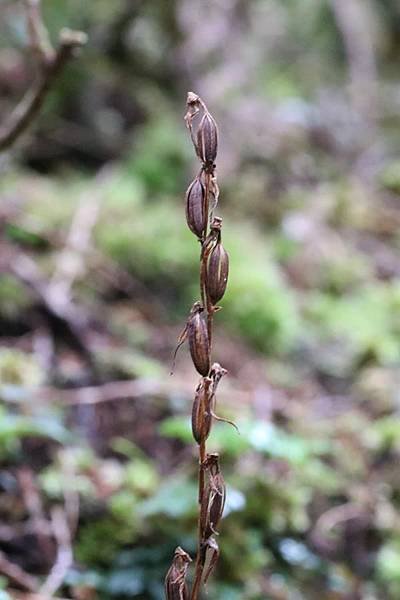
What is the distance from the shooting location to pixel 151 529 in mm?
1641

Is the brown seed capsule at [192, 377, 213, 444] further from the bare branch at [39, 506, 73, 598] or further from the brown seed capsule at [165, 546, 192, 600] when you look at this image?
the bare branch at [39, 506, 73, 598]

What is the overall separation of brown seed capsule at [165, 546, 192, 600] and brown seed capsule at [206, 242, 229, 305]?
36cm

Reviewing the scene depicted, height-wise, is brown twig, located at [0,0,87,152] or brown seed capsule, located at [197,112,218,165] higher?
brown twig, located at [0,0,87,152]

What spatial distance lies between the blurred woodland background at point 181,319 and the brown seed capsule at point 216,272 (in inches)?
30.5

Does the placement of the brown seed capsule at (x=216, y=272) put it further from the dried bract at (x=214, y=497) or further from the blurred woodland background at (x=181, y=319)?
the blurred woodland background at (x=181, y=319)

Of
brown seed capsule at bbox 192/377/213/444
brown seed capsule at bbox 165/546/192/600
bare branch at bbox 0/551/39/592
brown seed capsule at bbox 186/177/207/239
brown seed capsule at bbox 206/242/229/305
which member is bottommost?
brown seed capsule at bbox 165/546/192/600

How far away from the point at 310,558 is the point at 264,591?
0.46 ft

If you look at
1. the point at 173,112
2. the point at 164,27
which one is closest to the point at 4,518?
the point at 173,112

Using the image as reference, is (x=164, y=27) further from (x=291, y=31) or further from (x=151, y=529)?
(x=151, y=529)

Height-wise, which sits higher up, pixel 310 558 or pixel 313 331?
pixel 313 331

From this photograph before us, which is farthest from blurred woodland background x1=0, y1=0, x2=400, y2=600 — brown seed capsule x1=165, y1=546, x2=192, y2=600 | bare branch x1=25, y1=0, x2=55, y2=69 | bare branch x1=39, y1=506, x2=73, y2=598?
brown seed capsule x1=165, y1=546, x2=192, y2=600

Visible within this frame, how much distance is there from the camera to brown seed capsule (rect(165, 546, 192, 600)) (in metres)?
0.96

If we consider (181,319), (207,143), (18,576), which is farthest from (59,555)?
(181,319)

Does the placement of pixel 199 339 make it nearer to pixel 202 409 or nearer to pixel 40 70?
pixel 202 409
